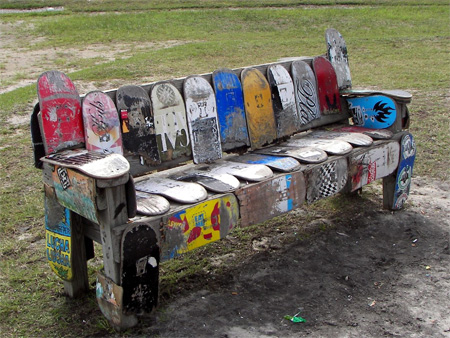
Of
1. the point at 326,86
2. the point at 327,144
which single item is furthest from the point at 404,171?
the point at 326,86

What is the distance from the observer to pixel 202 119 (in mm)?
3525

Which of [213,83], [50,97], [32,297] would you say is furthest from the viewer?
[213,83]

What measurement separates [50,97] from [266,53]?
828cm

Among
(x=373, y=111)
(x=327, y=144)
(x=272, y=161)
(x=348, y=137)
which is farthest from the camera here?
(x=373, y=111)

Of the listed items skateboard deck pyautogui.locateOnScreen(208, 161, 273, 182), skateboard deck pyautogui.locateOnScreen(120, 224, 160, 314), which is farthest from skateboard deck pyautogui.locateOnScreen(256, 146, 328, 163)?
skateboard deck pyautogui.locateOnScreen(120, 224, 160, 314)

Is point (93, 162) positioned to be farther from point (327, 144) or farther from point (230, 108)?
point (327, 144)

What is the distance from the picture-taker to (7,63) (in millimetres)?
10203

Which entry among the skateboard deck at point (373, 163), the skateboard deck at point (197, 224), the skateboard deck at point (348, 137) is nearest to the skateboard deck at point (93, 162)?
the skateboard deck at point (197, 224)

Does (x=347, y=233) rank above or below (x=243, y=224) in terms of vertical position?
below

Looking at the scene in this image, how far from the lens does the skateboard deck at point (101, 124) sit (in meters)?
3.00

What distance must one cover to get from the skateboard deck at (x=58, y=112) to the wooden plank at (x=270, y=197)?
92cm

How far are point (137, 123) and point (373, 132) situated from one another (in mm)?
1764

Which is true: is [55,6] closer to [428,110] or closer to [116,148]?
[428,110]

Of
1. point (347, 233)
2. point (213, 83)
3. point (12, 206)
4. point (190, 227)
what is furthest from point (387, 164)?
point (12, 206)
